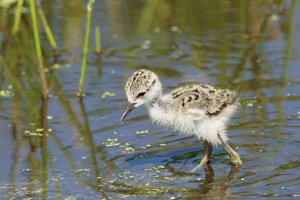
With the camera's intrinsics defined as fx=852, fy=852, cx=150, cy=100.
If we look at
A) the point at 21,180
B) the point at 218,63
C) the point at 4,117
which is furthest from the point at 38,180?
the point at 218,63

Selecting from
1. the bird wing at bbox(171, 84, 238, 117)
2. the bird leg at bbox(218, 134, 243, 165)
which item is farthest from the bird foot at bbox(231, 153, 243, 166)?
the bird wing at bbox(171, 84, 238, 117)

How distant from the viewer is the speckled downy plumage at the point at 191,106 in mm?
6820

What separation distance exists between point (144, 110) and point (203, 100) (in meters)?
1.79

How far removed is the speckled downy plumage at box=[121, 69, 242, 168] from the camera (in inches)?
269

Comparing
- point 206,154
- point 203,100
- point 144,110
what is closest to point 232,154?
point 206,154

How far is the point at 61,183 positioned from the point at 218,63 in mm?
3475

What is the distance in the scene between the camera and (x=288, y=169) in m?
6.62

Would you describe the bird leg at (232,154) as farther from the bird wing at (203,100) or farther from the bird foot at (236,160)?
the bird wing at (203,100)

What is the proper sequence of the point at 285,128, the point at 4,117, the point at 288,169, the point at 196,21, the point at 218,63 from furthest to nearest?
the point at 196,21 → the point at 218,63 → the point at 4,117 → the point at 285,128 → the point at 288,169

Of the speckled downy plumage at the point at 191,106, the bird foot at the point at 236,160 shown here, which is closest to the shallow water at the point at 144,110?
the bird foot at the point at 236,160

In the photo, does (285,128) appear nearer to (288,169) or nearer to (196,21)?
(288,169)

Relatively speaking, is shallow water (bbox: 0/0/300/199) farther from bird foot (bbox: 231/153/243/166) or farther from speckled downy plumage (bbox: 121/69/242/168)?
speckled downy plumage (bbox: 121/69/242/168)

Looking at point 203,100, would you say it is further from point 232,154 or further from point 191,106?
point 232,154

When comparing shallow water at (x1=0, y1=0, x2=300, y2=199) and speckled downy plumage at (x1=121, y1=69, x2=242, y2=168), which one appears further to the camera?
speckled downy plumage at (x1=121, y1=69, x2=242, y2=168)
